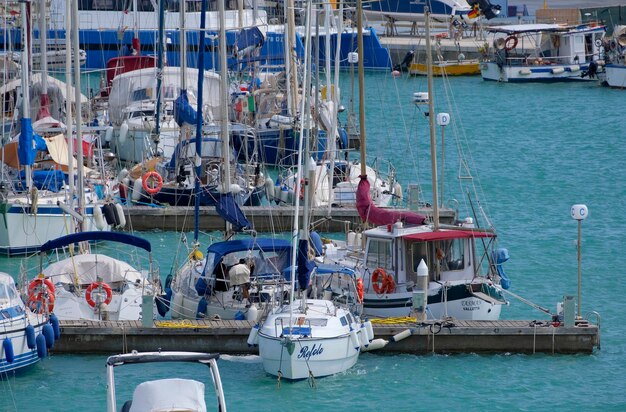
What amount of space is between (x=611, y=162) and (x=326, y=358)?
3318 cm

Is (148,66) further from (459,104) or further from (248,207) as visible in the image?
(248,207)

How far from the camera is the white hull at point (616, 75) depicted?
83.1m

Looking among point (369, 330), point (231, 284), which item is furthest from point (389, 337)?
point (231, 284)

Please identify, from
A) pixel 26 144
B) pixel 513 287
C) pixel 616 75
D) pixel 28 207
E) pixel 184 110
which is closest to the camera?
pixel 513 287

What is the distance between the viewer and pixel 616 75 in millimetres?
83688

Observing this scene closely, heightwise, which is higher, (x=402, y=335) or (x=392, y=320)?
(x=392, y=320)

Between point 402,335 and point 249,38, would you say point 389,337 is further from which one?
point 249,38

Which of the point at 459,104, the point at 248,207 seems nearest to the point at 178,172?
the point at 248,207

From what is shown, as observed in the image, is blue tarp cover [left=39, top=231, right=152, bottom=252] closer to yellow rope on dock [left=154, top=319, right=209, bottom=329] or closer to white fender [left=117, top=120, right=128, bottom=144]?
yellow rope on dock [left=154, top=319, right=209, bottom=329]

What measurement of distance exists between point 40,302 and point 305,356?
5.30m

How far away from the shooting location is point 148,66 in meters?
66.9

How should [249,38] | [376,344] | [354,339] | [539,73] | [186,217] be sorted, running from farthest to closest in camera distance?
[539,73], [249,38], [186,217], [376,344], [354,339]

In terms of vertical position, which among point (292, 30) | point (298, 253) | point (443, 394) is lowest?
point (443, 394)

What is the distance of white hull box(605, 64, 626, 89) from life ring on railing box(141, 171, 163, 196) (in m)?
43.1
